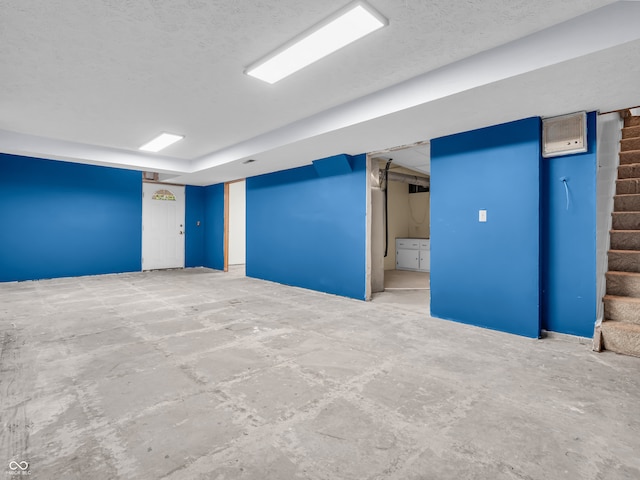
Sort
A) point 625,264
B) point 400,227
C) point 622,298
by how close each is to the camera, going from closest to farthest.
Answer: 1. point 622,298
2. point 625,264
3. point 400,227

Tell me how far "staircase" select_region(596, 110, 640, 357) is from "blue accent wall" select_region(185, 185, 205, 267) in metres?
9.07

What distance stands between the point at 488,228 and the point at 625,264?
57.4 inches

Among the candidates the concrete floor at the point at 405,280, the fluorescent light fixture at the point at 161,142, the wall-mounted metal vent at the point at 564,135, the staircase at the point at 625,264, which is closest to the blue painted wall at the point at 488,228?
the wall-mounted metal vent at the point at 564,135

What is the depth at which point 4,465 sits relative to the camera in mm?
1562

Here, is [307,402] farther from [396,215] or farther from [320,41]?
[396,215]

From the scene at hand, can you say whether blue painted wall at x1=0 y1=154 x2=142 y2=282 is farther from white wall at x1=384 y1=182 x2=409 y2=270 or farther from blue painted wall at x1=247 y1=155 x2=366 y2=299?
white wall at x1=384 y1=182 x2=409 y2=270

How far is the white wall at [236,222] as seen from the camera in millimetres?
10320

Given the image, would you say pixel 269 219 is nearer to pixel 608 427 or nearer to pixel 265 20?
pixel 265 20

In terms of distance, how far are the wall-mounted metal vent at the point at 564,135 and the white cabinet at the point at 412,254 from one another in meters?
5.07

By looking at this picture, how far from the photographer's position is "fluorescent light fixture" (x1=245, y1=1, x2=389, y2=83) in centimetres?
234

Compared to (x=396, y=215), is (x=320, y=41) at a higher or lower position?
higher

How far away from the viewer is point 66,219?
7.25 metres

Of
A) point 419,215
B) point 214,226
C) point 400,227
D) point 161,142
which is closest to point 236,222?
point 214,226

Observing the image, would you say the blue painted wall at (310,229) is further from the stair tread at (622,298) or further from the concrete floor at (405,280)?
the stair tread at (622,298)
